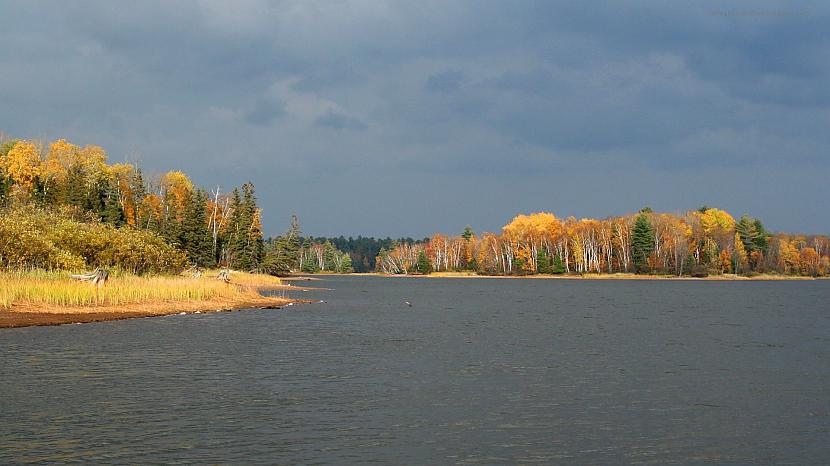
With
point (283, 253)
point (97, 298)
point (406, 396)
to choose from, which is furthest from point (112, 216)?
point (406, 396)

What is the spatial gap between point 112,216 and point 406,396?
94.4 m

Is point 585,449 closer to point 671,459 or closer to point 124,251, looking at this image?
point 671,459

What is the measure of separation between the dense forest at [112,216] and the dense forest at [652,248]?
7594cm

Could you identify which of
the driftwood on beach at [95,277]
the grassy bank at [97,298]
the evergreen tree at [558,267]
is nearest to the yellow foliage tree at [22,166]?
the grassy bank at [97,298]

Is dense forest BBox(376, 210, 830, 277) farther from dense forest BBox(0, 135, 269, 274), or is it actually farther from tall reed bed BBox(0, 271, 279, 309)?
tall reed bed BBox(0, 271, 279, 309)

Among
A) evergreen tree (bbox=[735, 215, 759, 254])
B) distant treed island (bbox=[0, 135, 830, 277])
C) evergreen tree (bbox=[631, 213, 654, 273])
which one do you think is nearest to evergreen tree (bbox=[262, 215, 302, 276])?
distant treed island (bbox=[0, 135, 830, 277])

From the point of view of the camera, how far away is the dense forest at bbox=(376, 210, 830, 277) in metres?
162

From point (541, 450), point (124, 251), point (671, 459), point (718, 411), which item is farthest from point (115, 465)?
point (124, 251)

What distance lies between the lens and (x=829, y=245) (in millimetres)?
196000

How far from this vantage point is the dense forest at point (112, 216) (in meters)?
53.3

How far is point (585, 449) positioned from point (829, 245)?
21478 cm

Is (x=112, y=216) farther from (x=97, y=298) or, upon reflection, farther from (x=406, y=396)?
(x=406, y=396)

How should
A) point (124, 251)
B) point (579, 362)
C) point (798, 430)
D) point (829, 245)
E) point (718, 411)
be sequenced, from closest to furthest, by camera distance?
1. point (798, 430)
2. point (718, 411)
3. point (579, 362)
4. point (124, 251)
5. point (829, 245)

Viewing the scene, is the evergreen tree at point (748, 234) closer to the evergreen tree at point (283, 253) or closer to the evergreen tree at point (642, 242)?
the evergreen tree at point (642, 242)
